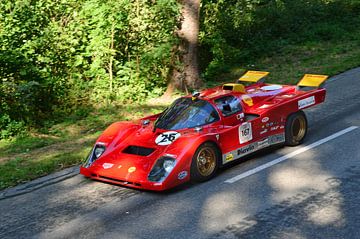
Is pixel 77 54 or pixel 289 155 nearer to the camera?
pixel 289 155

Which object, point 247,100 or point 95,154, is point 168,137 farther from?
point 247,100

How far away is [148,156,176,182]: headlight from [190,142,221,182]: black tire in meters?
0.37

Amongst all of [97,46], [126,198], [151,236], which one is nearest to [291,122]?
[126,198]

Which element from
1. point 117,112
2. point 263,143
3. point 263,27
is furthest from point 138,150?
point 263,27

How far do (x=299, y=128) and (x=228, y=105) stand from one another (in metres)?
1.70

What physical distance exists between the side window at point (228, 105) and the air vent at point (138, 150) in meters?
1.53

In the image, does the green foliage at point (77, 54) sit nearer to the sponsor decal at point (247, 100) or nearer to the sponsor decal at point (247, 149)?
the sponsor decal at point (247, 100)

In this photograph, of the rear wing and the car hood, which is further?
the rear wing

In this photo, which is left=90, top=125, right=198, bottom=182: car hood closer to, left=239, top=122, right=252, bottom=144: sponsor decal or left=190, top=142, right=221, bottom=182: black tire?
left=190, top=142, right=221, bottom=182: black tire

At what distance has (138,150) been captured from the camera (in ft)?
30.7

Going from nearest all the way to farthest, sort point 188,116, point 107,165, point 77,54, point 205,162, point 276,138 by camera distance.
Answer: point 205,162 → point 107,165 → point 188,116 → point 276,138 → point 77,54

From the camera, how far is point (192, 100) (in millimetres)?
10055

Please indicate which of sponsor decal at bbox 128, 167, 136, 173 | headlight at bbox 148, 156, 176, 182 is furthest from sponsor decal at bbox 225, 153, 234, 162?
sponsor decal at bbox 128, 167, 136, 173

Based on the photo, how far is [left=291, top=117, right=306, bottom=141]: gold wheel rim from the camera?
10.8m
